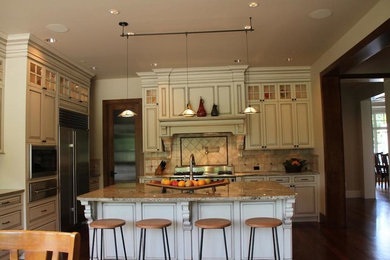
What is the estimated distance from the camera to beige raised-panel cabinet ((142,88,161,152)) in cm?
610

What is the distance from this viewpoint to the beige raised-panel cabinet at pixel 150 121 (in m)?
6.10

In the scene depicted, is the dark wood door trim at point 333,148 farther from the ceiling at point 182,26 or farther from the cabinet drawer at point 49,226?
the cabinet drawer at point 49,226

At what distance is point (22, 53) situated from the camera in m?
4.22

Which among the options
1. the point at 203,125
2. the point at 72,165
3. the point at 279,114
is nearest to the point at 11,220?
the point at 72,165

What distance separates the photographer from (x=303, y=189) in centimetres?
563

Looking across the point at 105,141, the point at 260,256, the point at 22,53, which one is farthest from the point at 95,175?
the point at 260,256

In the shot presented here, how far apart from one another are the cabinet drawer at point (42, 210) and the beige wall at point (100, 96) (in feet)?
A: 6.37

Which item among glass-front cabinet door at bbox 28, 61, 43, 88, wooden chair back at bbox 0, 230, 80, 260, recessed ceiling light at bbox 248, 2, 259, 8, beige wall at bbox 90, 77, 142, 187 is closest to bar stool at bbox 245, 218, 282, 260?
wooden chair back at bbox 0, 230, 80, 260

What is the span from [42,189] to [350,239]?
4.30m

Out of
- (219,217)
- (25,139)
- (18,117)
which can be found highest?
(18,117)

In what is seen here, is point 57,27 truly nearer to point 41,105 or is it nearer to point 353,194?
point 41,105

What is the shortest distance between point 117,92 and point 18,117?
2.64 m

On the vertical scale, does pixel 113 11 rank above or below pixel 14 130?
above

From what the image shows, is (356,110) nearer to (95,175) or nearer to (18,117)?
(95,175)
